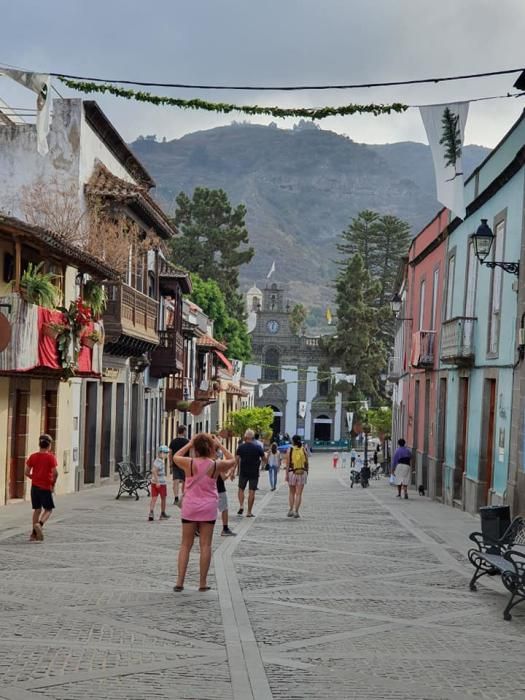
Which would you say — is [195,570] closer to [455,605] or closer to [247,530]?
[455,605]

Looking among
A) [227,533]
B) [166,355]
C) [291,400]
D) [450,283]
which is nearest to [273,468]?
[166,355]

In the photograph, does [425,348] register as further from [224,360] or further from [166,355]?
[224,360]

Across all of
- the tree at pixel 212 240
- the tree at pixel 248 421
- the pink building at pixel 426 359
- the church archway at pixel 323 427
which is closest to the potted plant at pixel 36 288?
the pink building at pixel 426 359

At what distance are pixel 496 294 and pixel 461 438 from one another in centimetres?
518

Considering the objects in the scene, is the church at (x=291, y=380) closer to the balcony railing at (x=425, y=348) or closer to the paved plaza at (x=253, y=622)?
the balcony railing at (x=425, y=348)

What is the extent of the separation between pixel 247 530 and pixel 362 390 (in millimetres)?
72913

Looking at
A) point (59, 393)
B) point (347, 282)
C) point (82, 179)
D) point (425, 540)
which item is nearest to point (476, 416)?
point (425, 540)

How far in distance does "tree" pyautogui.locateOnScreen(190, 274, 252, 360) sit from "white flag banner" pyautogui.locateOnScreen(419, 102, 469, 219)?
185 ft

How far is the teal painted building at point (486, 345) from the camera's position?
63.7ft

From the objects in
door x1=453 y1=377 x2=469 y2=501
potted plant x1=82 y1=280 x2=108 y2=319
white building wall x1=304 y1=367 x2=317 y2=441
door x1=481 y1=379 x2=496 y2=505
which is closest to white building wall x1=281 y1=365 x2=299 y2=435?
white building wall x1=304 y1=367 x2=317 y2=441

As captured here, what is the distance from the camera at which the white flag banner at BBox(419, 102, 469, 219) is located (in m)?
14.3

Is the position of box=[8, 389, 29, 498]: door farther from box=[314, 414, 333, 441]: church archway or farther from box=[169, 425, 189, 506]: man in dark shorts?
box=[314, 414, 333, 441]: church archway

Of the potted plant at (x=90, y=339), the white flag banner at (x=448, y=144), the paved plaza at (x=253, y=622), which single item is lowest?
the paved plaza at (x=253, y=622)

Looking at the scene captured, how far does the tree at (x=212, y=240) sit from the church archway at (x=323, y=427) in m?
18.5
